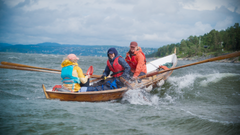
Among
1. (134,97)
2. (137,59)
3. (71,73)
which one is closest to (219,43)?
(137,59)

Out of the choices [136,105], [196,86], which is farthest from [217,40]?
[136,105]

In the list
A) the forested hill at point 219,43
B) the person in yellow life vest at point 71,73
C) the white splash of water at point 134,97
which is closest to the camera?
the person in yellow life vest at point 71,73

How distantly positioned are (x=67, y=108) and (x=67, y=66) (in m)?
1.27

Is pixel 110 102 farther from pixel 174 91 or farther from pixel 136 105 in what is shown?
pixel 174 91

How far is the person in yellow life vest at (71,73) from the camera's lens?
491 cm

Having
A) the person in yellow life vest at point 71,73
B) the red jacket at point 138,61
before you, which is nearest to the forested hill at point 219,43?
the red jacket at point 138,61

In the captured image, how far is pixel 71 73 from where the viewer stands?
195 inches

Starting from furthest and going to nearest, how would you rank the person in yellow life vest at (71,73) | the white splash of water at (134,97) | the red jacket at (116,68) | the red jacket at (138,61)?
1. the red jacket at (138,61)
2. the red jacket at (116,68)
3. the white splash of water at (134,97)
4. the person in yellow life vest at (71,73)

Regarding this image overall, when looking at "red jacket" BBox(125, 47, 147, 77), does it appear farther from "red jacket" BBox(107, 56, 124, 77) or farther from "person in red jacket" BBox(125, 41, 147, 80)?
"red jacket" BBox(107, 56, 124, 77)

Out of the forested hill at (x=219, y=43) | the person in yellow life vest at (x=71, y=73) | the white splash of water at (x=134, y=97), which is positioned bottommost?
the white splash of water at (x=134, y=97)

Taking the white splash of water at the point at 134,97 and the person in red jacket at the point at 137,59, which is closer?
the white splash of water at the point at 134,97

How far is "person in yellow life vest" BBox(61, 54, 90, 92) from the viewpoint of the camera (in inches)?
193

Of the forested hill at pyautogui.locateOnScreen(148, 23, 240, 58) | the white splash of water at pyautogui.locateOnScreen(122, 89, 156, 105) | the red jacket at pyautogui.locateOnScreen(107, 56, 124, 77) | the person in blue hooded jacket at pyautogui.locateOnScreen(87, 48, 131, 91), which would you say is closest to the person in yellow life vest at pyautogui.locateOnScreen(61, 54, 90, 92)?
the person in blue hooded jacket at pyautogui.locateOnScreen(87, 48, 131, 91)

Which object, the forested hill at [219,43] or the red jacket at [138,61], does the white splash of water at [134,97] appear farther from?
the forested hill at [219,43]
